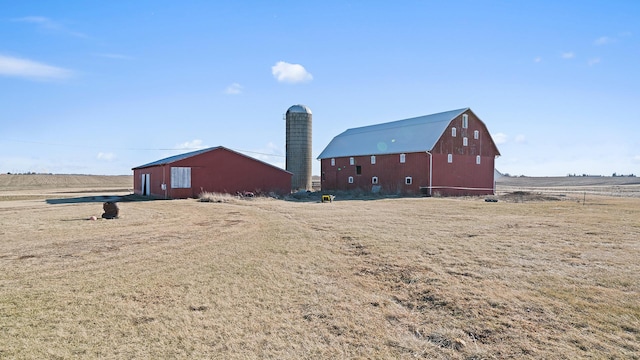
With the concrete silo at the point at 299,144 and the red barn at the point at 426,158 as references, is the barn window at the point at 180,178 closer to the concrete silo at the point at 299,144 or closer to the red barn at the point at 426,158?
the concrete silo at the point at 299,144

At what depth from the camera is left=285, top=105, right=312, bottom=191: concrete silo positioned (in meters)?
43.8

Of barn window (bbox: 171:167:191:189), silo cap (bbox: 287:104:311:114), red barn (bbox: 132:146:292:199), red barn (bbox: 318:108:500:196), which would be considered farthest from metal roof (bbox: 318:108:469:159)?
barn window (bbox: 171:167:191:189)

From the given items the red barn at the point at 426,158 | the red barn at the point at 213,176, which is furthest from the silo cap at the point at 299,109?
the red barn at the point at 213,176

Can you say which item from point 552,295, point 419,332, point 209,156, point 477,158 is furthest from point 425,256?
point 477,158

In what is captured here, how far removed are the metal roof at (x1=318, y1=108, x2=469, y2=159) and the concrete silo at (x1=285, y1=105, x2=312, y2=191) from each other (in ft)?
7.08

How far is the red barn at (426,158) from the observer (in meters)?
34.1

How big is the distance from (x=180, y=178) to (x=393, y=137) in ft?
61.2

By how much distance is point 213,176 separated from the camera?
32.6 meters

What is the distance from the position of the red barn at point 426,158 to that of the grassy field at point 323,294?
20667 mm

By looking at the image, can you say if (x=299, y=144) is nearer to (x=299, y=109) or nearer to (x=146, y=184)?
(x=299, y=109)

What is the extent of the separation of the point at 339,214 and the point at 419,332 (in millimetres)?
13676

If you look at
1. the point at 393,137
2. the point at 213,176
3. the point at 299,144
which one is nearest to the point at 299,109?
the point at 299,144

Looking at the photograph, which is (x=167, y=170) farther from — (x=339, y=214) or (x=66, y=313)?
(x=66, y=313)

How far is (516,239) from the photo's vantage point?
12.2m
